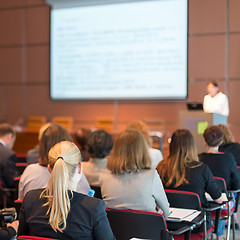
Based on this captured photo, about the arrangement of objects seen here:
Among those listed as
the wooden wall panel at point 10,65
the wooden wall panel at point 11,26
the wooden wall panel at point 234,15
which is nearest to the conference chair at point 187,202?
the wooden wall panel at point 234,15

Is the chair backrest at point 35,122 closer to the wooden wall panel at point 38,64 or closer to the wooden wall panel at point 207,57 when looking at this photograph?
the wooden wall panel at point 38,64

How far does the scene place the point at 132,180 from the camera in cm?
252

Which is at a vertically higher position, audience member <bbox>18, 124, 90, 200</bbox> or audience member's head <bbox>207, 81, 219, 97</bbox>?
audience member's head <bbox>207, 81, 219, 97</bbox>

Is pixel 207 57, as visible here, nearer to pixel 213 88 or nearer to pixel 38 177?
pixel 213 88

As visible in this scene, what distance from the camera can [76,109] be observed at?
8617 millimetres

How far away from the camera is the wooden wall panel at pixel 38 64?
8812 millimetres

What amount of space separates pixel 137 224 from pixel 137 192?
0.92 feet

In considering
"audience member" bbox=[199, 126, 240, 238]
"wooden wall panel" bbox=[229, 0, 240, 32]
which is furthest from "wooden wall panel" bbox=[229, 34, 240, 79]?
"audience member" bbox=[199, 126, 240, 238]

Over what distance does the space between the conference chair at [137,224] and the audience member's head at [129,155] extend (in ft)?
1.11

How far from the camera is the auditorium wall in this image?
729cm

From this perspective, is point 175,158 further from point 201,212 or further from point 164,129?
point 164,129

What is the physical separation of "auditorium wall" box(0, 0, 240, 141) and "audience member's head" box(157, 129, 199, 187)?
4.51 m

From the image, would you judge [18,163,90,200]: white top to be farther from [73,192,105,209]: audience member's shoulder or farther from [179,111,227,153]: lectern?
[179,111,227,153]: lectern

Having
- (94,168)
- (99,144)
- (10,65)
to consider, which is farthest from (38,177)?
(10,65)
